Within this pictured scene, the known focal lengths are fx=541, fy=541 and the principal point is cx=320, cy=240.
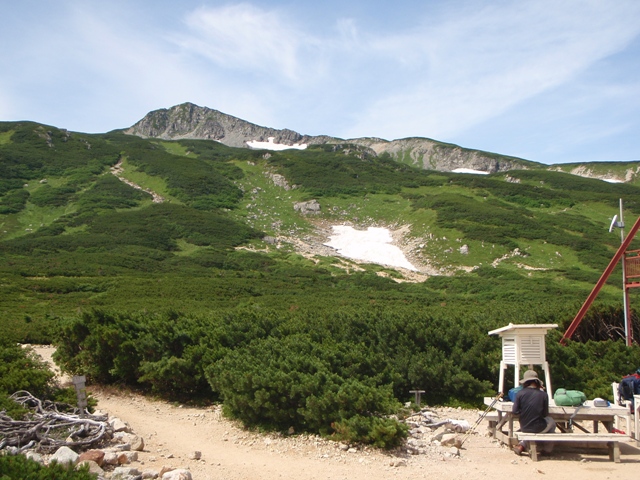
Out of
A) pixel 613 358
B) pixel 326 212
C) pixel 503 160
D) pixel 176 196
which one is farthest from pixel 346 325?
pixel 503 160

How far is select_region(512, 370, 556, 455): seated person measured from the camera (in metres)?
6.86

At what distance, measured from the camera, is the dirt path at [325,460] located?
6227 millimetres

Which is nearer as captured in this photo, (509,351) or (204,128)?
(509,351)

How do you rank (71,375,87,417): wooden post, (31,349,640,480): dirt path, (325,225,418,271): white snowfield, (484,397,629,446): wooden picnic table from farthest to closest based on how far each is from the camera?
(325,225,418,271): white snowfield → (71,375,87,417): wooden post → (484,397,629,446): wooden picnic table → (31,349,640,480): dirt path

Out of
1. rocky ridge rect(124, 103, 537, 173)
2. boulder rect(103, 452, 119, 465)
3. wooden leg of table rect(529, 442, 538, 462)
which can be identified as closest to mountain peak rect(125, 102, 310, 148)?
rocky ridge rect(124, 103, 537, 173)

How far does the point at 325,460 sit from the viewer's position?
673cm

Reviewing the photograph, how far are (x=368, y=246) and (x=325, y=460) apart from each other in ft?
154

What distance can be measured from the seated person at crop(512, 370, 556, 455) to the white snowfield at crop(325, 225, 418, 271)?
132 feet

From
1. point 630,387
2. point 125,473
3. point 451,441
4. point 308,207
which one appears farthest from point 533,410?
point 308,207

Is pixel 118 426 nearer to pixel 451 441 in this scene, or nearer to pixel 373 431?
pixel 373 431

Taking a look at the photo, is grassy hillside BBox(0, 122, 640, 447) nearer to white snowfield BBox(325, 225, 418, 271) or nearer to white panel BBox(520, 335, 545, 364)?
white snowfield BBox(325, 225, 418, 271)

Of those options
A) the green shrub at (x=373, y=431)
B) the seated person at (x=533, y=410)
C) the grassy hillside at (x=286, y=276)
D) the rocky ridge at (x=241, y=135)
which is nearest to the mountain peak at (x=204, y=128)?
the rocky ridge at (x=241, y=135)

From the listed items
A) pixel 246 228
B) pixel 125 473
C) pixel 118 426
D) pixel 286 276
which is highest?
pixel 246 228

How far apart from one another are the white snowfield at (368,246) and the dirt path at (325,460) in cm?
4009
